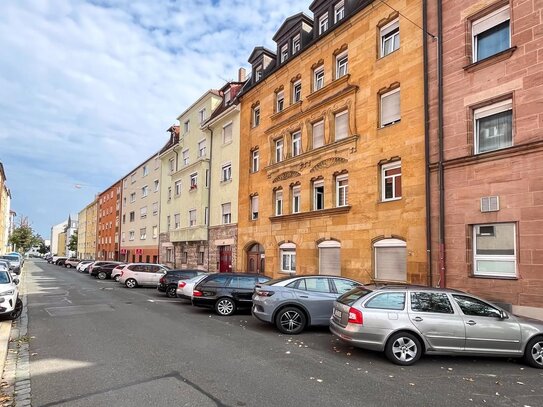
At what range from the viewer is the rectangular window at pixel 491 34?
12914 millimetres

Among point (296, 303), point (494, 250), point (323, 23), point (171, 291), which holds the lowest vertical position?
point (171, 291)

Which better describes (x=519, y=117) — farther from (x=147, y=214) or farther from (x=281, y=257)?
(x=147, y=214)

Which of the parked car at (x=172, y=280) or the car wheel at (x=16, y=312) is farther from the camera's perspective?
the parked car at (x=172, y=280)

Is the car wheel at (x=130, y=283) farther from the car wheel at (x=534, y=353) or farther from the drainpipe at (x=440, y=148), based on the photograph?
the car wheel at (x=534, y=353)

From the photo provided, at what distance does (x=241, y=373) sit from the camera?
22.6 ft

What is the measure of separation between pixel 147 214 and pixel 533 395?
4326 centimetres

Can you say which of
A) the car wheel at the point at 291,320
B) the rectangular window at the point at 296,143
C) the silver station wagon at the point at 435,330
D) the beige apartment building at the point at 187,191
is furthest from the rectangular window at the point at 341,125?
the beige apartment building at the point at 187,191

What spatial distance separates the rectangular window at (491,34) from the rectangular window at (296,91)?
9.67 meters

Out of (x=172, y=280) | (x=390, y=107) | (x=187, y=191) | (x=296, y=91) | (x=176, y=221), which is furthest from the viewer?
(x=176, y=221)

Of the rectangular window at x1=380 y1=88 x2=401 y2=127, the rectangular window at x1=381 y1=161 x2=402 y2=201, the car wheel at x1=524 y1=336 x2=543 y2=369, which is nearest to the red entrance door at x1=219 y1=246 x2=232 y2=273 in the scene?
the rectangular window at x1=381 y1=161 x2=402 y2=201

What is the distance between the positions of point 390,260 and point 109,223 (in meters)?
56.8

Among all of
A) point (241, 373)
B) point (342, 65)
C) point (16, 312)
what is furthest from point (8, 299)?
point (342, 65)

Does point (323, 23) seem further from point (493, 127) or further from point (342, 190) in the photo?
point (493, 127)

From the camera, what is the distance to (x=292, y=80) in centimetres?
2244
